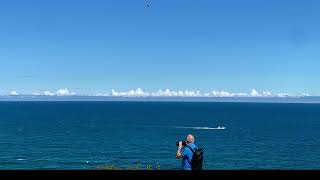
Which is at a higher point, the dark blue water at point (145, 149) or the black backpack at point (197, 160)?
the black backpack at point (197, 160)

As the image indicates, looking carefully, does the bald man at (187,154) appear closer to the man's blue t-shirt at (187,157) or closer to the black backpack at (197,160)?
the man's blue t-shirt at (187,157)

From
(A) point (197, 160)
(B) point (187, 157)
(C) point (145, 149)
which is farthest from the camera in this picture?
(C) point (145, 149)

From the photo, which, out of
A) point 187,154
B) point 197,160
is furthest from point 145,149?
point 197,160

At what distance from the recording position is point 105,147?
98875 mm

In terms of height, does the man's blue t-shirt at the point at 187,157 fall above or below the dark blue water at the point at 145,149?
above

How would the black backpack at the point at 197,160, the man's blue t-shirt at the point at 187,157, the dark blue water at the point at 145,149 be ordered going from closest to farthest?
the black backpack at the point at 197,160
the man's blue t-shirt at the point at 187,157
the dark blue water at the point at 145,149

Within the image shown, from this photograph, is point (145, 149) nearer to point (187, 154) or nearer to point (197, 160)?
point (187, 154)

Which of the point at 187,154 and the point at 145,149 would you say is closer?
the point at 187,154

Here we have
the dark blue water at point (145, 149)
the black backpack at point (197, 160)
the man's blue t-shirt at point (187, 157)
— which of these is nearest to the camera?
the black backpack at point (197, 160)

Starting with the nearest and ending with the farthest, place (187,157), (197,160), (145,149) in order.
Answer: (197,160) → (187,157) → (145,149)

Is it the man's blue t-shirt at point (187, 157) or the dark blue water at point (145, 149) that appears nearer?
the man's blue t-shirt at point (187, 157)

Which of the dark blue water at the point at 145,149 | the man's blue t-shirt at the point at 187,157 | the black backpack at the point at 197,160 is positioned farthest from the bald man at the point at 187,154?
the dark blue water at the point at 145,149

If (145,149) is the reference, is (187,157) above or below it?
above
